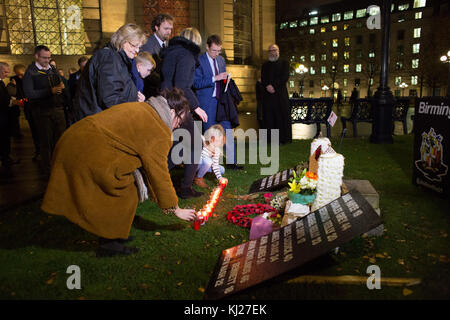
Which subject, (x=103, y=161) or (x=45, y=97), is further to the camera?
(x=45, y=97)

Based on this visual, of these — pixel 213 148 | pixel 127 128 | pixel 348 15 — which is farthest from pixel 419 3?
pixel 127 128

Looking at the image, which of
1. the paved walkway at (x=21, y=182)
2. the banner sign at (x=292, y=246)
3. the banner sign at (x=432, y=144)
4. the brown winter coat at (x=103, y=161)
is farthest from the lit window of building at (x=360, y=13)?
the brown winter coat at (x=103, y=161)

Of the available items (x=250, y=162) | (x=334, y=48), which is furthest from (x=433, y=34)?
(x=250, y=162)

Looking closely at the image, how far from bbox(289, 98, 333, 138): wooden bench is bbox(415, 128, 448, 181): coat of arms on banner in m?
5.42

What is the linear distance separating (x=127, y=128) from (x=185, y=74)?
96.8 inches

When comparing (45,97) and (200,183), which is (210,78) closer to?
(200,183)

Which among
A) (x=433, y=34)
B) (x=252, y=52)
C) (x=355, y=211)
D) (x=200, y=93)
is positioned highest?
(x=433, y=34)

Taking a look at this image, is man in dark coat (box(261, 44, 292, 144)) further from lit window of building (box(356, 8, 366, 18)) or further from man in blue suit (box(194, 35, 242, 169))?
lit window of building (box(356, 8, 366, 18))

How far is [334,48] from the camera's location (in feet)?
265

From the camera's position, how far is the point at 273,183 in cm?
516

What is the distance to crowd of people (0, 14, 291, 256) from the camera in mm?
2787

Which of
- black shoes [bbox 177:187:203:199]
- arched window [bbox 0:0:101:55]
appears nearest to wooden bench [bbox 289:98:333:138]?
black shoes [bbox 177:187:203:199]
